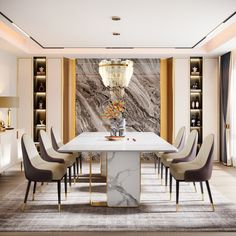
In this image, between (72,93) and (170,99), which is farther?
(72,93)

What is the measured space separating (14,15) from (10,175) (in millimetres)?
3107

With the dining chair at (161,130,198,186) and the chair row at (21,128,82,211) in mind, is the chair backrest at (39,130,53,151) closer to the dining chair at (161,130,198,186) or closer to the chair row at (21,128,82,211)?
the chair row at (21,128,82,211)

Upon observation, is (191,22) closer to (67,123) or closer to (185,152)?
(185,152)

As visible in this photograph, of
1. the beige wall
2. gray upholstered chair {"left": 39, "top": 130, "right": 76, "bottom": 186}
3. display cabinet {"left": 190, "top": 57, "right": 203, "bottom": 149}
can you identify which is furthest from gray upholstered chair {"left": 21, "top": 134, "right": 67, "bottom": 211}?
display cabinet {"left": 190, "top": 57, "right": 203, "bottom": 149}

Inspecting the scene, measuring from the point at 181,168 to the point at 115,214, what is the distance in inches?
38.8

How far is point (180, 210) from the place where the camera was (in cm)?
477

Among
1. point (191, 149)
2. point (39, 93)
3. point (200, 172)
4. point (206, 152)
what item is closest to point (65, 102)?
point (39, 93)

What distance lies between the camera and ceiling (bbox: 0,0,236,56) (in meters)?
4.79

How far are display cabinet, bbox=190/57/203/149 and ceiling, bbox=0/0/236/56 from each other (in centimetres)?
136

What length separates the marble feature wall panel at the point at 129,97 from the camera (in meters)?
9.28

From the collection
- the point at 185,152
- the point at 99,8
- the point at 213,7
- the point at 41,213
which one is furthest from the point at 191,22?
the point at 41,213

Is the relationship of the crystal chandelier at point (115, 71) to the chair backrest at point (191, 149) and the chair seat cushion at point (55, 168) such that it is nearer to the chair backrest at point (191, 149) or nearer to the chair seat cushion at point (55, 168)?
the chair backrest at point (191, 149)

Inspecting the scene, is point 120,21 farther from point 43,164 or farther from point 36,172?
point 36,172

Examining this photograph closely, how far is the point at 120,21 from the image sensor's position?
570 cm
